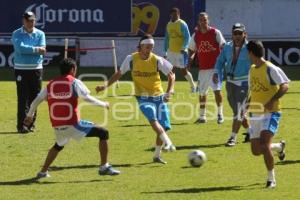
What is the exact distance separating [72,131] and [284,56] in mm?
21744

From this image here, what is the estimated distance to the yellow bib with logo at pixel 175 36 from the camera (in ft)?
81.4

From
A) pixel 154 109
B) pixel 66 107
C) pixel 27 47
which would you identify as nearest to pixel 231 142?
pixel 154 109

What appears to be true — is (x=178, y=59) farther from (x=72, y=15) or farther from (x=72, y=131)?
(x=72, y=131)

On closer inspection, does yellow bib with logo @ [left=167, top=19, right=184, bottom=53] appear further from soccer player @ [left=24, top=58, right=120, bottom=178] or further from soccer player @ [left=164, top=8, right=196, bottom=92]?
soccer player @ [left=24, top=58, right=120, bottom=178]

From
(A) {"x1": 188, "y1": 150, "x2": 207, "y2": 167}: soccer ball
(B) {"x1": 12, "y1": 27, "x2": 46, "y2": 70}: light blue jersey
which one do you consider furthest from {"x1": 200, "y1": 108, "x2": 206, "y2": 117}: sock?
(A) {"x1": 188, "y1": 150, "x2": 207, "y2": 167}: soccer ball

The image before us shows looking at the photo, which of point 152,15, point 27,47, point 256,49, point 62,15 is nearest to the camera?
point 256,49

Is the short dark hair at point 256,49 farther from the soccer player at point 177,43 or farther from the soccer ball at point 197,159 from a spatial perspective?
the soccer player at point 177,43

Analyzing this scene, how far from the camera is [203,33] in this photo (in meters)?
19.1

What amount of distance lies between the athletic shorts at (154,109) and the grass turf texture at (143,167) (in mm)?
694

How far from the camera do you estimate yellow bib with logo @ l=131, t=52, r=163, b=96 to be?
14.4 m

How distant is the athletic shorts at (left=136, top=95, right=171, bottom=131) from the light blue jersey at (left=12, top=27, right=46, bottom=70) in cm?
392

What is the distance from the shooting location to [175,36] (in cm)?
2492

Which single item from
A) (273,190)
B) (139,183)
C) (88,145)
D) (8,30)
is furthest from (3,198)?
(8,30)

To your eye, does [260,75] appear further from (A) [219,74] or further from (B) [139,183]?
(A) [219,74]
